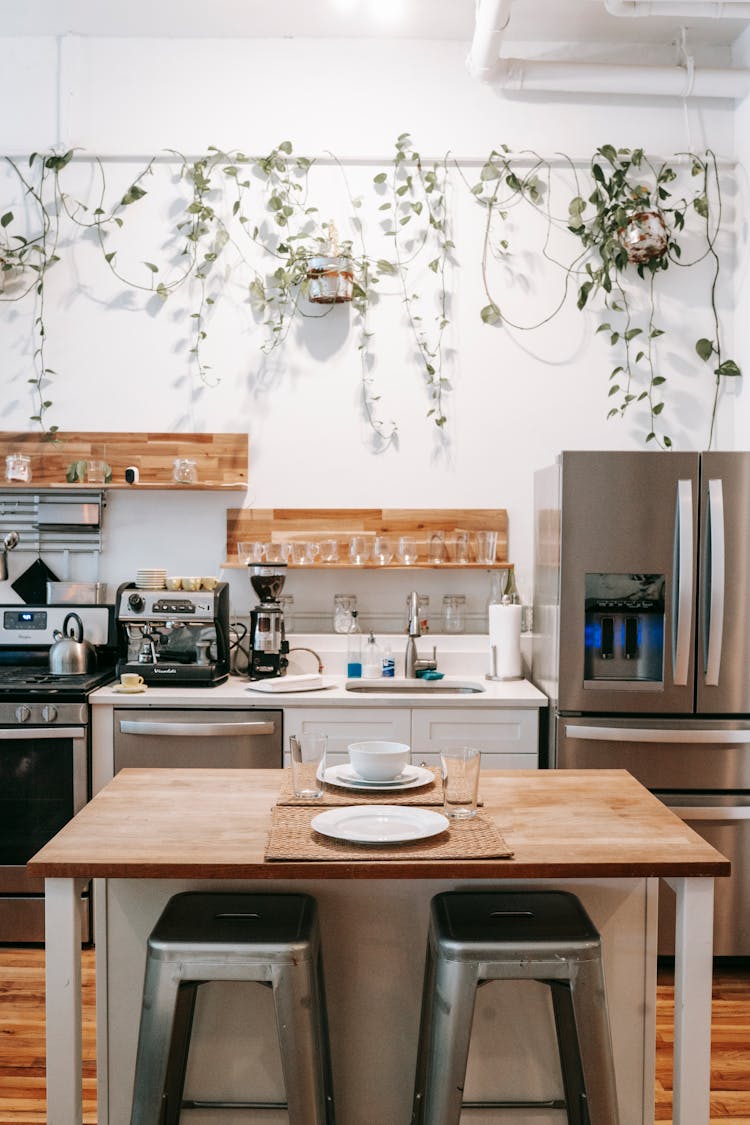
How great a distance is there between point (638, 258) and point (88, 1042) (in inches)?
136

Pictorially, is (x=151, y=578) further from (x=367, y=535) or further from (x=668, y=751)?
(x=668, y=751)

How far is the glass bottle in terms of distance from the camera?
3.90 metres

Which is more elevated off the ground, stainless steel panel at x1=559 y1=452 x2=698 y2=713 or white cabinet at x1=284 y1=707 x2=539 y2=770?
stainless steel panel at x1=559 y1=452 x2=698 y2=713

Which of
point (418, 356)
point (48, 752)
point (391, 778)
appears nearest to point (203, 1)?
Result: point (418, 356)

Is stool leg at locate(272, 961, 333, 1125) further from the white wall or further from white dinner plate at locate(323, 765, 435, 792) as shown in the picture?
the white wall

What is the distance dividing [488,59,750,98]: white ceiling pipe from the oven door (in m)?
3.07

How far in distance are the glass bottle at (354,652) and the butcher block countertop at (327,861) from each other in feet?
5.25

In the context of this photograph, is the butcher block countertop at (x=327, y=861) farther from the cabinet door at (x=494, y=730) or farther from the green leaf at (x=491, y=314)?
the green leaf at (x=491, y=314)

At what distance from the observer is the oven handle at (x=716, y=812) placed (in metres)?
3.33

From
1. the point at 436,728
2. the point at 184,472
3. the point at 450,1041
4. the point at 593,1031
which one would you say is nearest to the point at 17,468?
the point at 184,472

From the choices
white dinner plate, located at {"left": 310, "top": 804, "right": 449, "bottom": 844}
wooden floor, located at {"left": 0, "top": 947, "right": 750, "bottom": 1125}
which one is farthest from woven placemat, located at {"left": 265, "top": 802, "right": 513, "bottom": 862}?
wooden floor, located at {"left": 0, "top": 947, "right": 750, "bottom": 1125}

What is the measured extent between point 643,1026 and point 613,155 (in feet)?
11.0

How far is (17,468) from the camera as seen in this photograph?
4.02 m

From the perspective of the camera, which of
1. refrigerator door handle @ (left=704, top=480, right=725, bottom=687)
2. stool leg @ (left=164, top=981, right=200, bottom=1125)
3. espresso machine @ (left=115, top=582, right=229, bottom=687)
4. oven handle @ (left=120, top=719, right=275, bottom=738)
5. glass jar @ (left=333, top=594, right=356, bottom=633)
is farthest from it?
glass jar @ (left=333, top=594, right=356, bottom=633)
